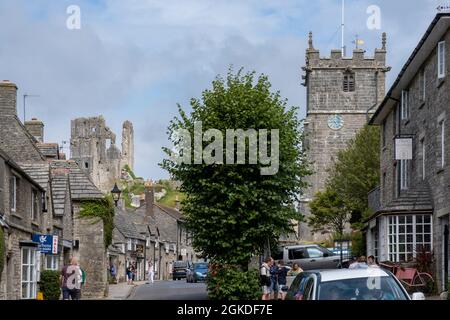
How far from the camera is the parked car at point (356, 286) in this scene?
541 inches

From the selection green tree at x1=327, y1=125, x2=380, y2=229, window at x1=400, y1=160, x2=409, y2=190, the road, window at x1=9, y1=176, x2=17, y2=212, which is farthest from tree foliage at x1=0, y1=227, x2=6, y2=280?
green tree at x1=327, y1=125, x2=380, y2=229

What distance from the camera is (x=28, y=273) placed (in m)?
31.4

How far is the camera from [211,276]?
104ft

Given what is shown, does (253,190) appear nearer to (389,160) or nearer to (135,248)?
(389,160)

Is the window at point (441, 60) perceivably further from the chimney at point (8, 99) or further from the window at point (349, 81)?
the window at point (349, 81)

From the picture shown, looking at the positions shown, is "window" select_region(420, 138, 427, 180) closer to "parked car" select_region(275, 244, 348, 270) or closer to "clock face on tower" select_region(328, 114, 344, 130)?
"parked car" select_region(275, 244, 348, 270)

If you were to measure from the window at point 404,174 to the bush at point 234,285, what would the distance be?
8797 millimetres

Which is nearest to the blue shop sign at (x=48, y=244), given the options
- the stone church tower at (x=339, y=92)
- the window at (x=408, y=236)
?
the window at (x=408, y=236)

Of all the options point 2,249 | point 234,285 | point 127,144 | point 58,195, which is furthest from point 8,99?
point 127,144

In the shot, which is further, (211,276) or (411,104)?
(411,104)

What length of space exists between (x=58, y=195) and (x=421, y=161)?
1464cm
